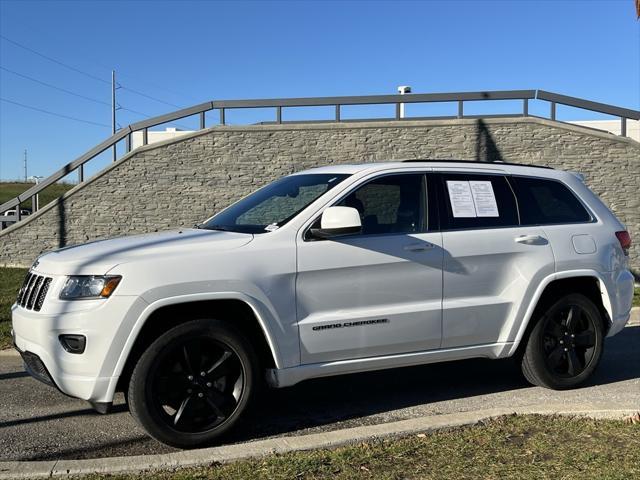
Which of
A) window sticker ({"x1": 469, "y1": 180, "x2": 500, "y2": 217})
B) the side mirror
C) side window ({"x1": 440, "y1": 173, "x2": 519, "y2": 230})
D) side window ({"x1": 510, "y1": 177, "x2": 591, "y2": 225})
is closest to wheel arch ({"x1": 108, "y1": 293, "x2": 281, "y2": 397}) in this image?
the side mirror

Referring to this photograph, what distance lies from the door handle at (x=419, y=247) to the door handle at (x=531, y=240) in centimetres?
84

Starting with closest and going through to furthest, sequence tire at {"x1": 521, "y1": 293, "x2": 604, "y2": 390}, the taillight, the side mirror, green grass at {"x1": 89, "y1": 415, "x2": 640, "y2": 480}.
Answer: green grass at {"x1": 89, "y1": 415, "x2": 640, "y2": 480}, the side mirror, tire at {"x1": 521, "y1": 293, "x2": 604, "y2": 390}, the taillight

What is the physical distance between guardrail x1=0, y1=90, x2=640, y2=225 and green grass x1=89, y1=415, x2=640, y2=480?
36.2 feet

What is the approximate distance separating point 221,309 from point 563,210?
10.3ft

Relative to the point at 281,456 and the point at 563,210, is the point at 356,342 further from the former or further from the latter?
the point at 563,210

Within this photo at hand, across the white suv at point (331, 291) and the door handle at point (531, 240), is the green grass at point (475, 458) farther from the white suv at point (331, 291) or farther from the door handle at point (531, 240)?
the door handle at point (531, 240)

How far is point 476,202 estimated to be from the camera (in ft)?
17.4

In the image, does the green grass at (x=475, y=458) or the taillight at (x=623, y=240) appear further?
the taillight at (x=623, y=240)

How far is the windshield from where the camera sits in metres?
4.78

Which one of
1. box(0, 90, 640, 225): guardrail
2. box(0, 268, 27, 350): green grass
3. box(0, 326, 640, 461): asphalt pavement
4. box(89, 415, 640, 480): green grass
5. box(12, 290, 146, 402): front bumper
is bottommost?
box(0, 326, 640, 461): asphalt pavement

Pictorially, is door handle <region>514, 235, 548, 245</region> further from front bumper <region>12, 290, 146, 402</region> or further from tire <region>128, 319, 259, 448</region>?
front bumper <region>12, 290, 146, 402</region>

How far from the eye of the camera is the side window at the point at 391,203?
4.89 m

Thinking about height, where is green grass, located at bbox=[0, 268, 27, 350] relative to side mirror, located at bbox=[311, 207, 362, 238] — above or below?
below

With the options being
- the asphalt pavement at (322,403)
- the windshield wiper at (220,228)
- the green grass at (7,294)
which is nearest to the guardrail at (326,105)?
the green grass at (7,294)
